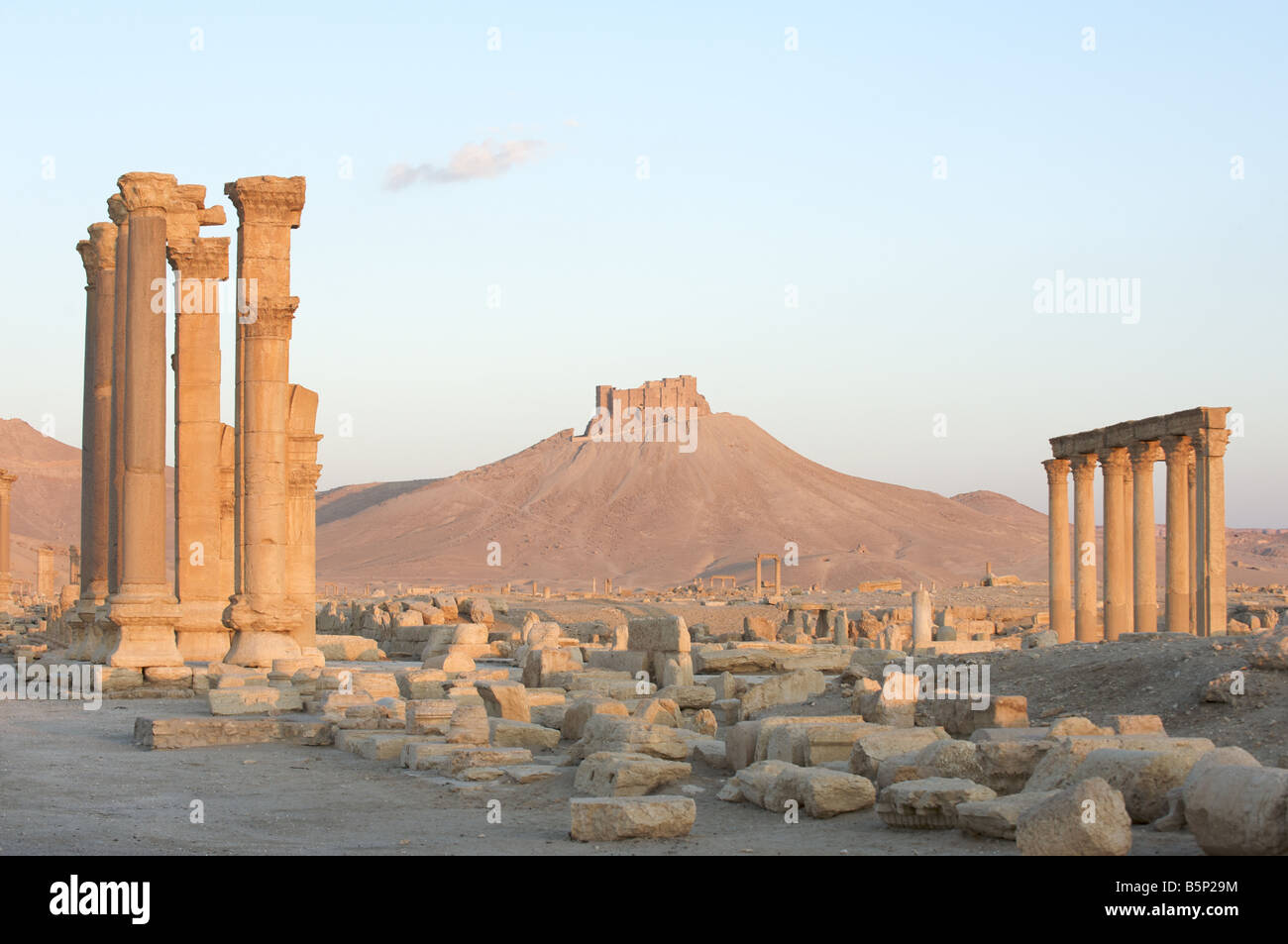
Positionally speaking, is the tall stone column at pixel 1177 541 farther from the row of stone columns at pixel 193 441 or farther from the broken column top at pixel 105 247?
the broken column top at pixel 105 247

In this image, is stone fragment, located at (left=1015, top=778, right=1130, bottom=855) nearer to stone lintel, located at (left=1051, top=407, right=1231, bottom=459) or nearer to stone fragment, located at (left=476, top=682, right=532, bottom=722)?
stone fragment, located at (left=476, top=682, right=532, bottom=722)

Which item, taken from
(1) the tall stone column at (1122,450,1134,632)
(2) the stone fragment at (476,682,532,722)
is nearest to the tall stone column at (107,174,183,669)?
(2) the stone fragment at (476,682,532,722)

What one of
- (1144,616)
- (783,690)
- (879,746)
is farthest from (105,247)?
(1144,616)

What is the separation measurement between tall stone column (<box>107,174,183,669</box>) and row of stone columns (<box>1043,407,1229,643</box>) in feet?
57.3

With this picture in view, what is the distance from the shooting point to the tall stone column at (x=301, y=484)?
25.7 meters

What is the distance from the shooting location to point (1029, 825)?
25.4 ft

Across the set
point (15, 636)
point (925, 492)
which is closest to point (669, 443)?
point (925, 492)

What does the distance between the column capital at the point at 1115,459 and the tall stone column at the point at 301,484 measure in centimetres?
1739

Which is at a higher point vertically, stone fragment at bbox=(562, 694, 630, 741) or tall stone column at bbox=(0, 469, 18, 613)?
tall stone column at bbox=(0, 469, 18, 613)

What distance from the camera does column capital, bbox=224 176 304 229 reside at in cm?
2189

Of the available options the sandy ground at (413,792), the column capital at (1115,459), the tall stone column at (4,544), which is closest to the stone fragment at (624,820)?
the sandy ground at (413,792)
